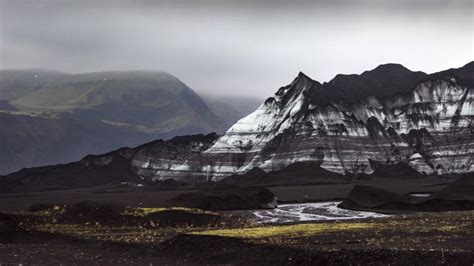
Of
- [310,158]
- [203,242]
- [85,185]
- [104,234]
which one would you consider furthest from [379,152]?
[203,242]

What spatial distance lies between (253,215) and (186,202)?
10727 millimetres

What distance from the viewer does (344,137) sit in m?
163

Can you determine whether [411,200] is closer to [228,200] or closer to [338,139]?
[228,200]

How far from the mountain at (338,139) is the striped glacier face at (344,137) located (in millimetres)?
272

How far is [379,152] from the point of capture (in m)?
162

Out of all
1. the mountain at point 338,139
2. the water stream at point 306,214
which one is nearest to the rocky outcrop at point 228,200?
the water stream at point 306,214

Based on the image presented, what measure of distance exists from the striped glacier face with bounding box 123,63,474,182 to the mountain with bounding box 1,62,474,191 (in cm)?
27

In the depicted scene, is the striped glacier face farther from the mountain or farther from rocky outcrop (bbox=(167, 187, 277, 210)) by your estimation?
rocky outcrop (bbox=(167, 187, 277, 210))

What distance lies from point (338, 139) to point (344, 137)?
2.04 meters

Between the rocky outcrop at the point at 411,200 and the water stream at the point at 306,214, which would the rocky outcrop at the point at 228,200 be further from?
the rocky outcrop at the point at 411,200

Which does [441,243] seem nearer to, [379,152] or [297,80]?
[379,152]

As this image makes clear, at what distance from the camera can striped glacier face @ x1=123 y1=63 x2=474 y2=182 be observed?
15812 centimetres

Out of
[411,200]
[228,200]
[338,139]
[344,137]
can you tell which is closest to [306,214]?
[228,200]

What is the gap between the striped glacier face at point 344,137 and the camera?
519 feet
